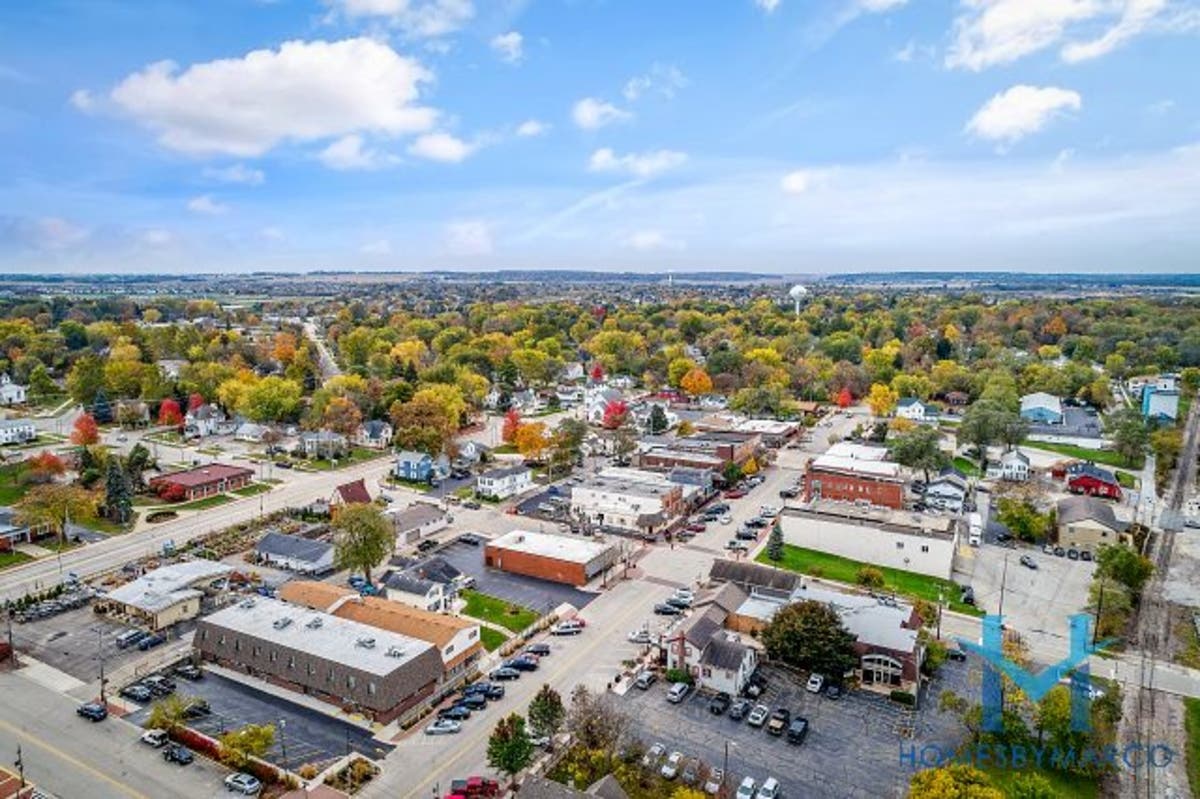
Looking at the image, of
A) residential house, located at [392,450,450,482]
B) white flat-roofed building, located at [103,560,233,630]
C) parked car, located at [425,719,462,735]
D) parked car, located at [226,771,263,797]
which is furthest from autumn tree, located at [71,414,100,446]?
parked car, located at [425,719,462,735]

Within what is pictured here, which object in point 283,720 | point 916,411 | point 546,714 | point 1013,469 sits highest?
point 916,411

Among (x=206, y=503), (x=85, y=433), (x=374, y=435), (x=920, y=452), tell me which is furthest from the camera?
(x=374, y=435)

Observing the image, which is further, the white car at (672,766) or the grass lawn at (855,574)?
the grass lawn at (855,574)

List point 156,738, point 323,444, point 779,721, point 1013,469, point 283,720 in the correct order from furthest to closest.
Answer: point 323,444
point 1013,469
point 283,720
point 779,721
point 156,738

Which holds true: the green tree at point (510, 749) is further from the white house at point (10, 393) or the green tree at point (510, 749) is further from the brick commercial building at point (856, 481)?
the white house at point (10, 393)

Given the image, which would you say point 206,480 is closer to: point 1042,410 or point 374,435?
point 374,435

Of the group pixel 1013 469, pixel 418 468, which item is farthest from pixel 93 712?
pixel 1013 469

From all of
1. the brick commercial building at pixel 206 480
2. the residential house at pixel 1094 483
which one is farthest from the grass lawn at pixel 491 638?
the residential house at pixel 1094 483
